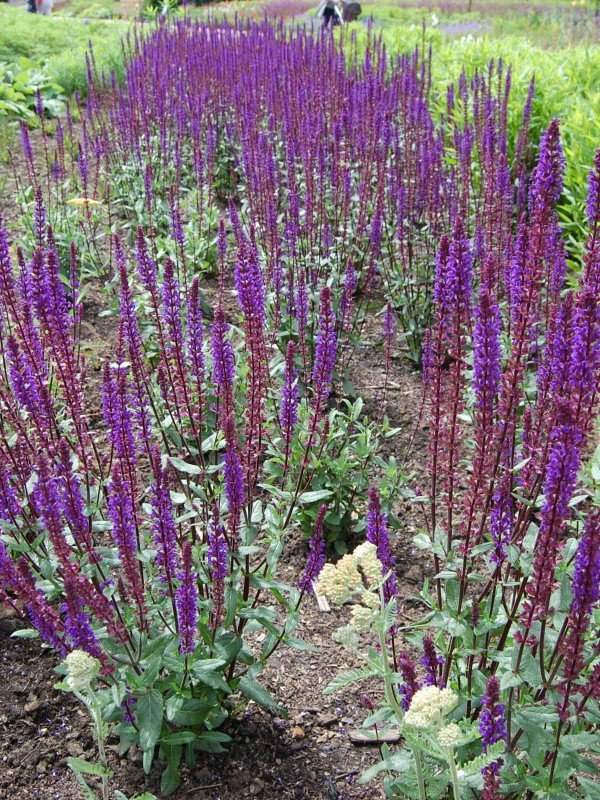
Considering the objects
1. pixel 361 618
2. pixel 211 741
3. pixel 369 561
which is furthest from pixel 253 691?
Result: pixel 369 561

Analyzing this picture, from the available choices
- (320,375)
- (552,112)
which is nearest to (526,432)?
(320,375)

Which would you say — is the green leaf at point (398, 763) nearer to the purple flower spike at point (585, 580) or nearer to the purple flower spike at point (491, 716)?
the purple flower spike at point (491, 716)

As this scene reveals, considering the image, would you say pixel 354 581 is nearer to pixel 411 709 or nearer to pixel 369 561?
pixel 369 561

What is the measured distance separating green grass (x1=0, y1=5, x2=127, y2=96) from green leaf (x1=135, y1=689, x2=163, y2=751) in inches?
472

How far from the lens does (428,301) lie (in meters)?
5.62

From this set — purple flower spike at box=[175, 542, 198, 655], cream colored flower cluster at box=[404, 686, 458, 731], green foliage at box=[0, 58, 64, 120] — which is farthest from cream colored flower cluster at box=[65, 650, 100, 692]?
green foliage at box=[0, 58, 64, 120]

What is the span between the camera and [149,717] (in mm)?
2447

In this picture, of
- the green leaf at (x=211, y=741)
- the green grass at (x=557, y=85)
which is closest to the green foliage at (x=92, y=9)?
the green grass at (x=557, y=85)

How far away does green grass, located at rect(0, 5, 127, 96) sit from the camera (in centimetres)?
1408

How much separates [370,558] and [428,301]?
3.99 m

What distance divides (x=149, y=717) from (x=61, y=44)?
17.6m

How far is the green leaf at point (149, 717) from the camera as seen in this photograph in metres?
2.41

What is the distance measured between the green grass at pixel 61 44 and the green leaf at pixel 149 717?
1198 centimetres

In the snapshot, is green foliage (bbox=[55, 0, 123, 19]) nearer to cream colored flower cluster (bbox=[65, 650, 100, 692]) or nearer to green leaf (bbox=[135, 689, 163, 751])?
green leaf (bbox=[135, 689, 163, 751])
